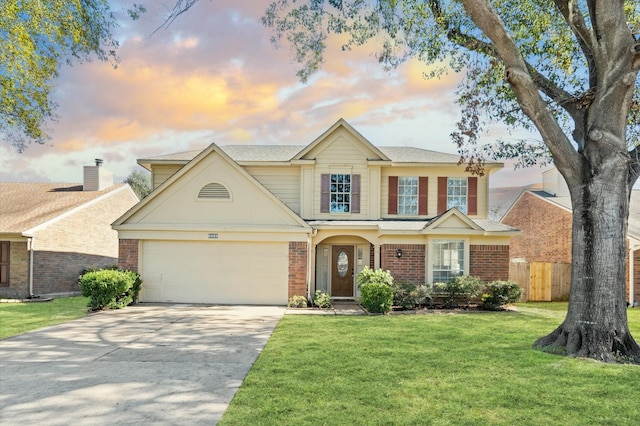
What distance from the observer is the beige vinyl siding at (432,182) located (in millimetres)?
18453

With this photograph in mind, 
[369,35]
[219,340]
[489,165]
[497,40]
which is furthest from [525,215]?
[219,340]

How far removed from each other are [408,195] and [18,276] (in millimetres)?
16449

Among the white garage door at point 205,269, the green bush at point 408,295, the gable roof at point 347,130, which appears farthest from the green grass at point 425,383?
the gable roof at point 347,130

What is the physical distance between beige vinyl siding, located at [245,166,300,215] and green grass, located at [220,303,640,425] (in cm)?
871

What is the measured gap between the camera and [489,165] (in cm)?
1830

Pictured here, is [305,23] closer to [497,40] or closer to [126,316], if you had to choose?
[497,40]

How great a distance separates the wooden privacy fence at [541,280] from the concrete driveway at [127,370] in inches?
490

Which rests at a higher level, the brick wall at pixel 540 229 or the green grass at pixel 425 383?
the brick wall at pixel 540 229

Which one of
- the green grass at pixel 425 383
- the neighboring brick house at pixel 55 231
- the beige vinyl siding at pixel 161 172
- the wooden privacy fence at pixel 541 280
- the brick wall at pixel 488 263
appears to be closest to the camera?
the green grass at pixel 425 383

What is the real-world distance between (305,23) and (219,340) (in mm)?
9150

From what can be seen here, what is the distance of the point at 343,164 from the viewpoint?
1802 cm

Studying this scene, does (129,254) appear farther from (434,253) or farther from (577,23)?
(577,23)

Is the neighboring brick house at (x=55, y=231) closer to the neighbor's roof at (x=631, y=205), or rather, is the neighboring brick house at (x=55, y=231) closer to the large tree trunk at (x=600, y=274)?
the large tree trunk at (x=600, y=274)

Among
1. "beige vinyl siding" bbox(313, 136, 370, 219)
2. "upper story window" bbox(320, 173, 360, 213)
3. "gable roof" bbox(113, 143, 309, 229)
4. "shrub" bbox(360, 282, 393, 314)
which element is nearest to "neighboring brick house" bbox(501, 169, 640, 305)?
"beige vinyl siding" bbox(313, 136, 370, 219)
